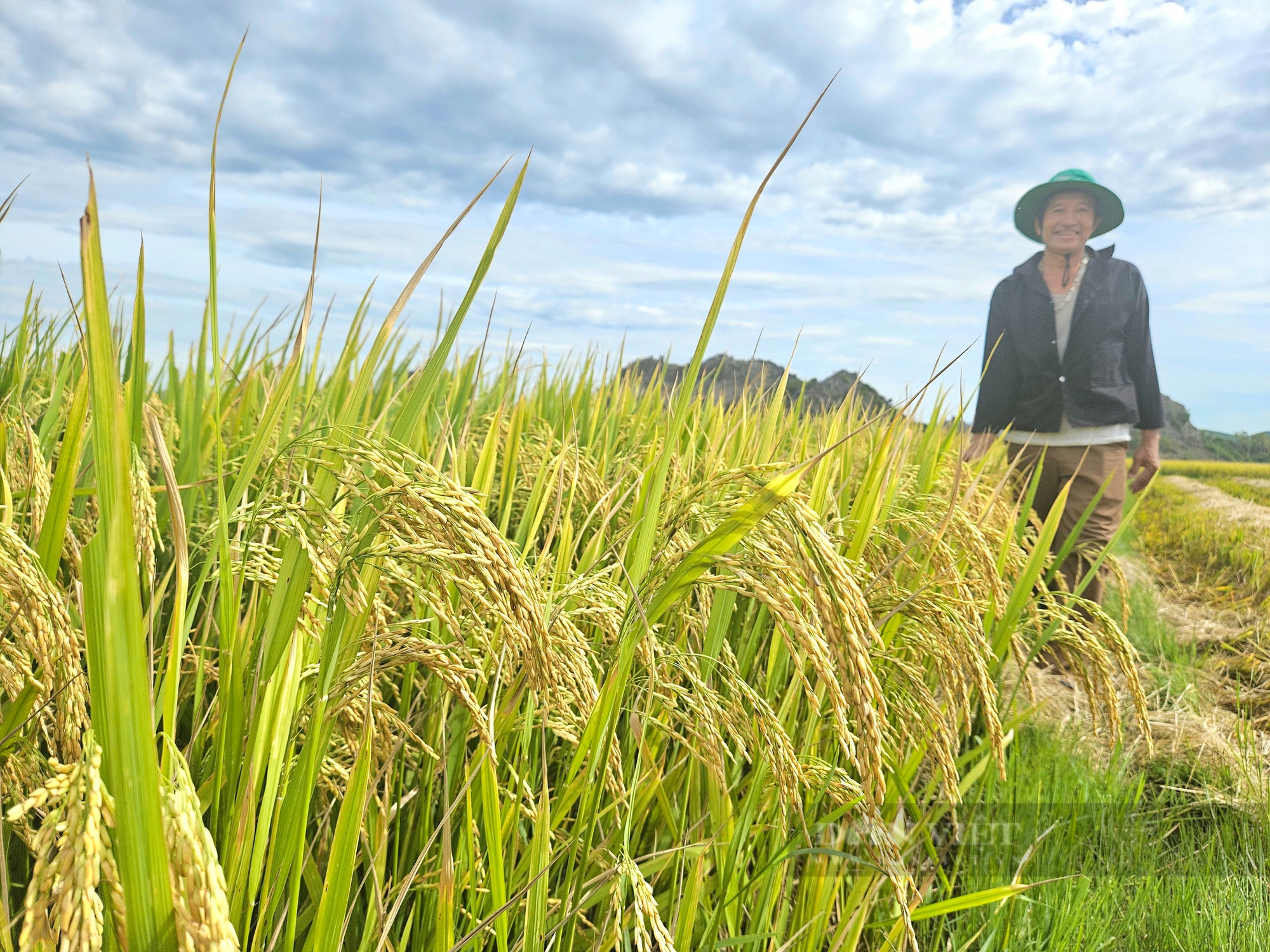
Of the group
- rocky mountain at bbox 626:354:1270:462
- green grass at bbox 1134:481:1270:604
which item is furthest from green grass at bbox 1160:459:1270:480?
green grass at bbox 1134:481:1270:604

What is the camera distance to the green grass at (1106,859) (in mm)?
1917

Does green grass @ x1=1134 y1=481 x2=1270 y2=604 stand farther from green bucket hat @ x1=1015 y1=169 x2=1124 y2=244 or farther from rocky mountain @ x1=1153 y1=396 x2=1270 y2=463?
rocky mountain @ x1=1153 y1=396 x2=1270 y2=463

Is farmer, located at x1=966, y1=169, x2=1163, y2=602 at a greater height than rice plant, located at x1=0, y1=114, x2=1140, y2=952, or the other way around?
farmer, located at x1=966, y1=169, x2=1163, y2=602

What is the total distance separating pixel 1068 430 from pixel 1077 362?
44cm

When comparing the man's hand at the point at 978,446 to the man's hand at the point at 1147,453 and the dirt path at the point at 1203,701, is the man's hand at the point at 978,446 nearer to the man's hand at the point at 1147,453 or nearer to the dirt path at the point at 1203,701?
the man's hand at the point at 1147,453

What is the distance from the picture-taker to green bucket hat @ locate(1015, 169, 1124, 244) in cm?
488

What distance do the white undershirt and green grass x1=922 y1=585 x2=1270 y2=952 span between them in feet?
7.54

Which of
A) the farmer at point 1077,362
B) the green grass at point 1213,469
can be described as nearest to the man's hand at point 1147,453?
the farmer at point 1077,362

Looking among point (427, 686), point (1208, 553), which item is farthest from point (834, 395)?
point (427, 686)

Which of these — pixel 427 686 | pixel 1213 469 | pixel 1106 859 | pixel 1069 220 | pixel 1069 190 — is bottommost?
pixel 1106 859

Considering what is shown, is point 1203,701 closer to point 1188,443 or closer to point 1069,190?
point 1069,190

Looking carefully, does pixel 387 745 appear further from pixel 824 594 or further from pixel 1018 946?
pixel 1018 946

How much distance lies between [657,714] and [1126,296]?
16.1 ft

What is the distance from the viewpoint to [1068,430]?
16.2 ft
